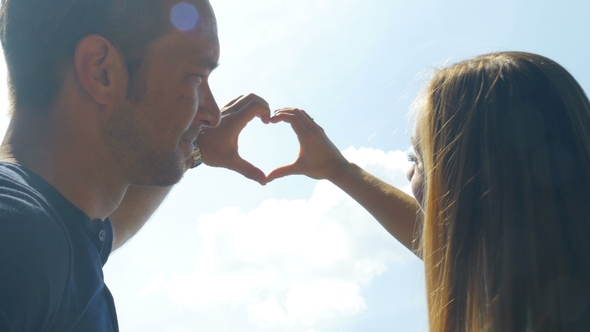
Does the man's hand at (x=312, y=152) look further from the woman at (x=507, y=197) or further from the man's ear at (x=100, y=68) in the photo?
the man's ear at (x=100, y=68)

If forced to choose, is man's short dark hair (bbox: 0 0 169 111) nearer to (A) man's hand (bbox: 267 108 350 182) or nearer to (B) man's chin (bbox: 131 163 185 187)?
(B) man's chin (bbox: 131 163 185 187)

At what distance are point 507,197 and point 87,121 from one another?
1.75 m

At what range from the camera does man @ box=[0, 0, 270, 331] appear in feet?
5.23

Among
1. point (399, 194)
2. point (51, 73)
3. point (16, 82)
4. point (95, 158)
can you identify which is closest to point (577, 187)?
point (399, 194)

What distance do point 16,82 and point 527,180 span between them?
7.11ft

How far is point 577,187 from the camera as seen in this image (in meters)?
1.86

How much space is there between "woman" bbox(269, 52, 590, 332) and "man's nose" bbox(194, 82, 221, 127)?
107 cm

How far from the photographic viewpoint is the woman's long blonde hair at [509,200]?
173cm

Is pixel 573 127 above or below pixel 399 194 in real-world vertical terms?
below

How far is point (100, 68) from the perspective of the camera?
7.09ft

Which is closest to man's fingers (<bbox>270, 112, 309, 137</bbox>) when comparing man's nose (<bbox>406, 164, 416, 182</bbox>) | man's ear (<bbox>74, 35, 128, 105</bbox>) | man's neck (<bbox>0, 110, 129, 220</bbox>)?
man's nose (<bbox>406, 164, 416, 182</bbox>)

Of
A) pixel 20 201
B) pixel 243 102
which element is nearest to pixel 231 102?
pixel 243 102

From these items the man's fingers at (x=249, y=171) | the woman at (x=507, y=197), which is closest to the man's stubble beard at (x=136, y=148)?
the man's fingers at (x=249, y=171)

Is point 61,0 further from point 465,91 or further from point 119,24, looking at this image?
point 465,91
